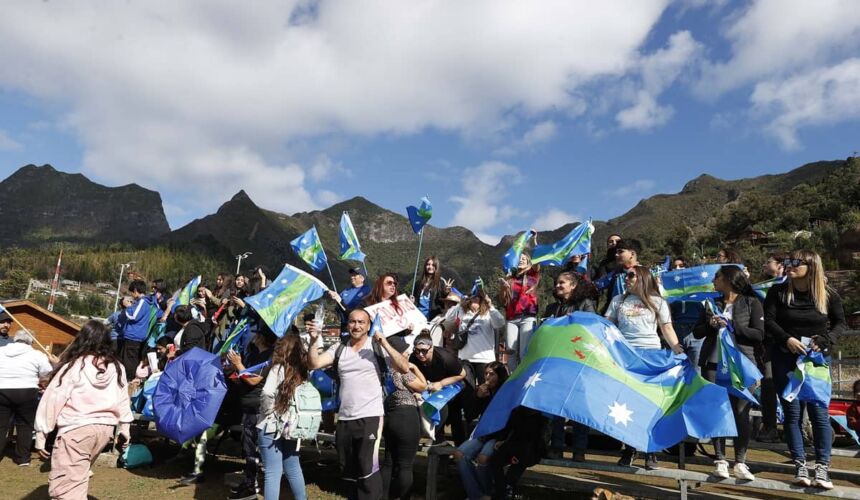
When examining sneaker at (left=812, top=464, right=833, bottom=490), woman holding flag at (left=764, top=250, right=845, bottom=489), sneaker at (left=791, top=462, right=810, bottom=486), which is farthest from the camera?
woman holding flag at (left=764, top=250, right=845, bottom=489)

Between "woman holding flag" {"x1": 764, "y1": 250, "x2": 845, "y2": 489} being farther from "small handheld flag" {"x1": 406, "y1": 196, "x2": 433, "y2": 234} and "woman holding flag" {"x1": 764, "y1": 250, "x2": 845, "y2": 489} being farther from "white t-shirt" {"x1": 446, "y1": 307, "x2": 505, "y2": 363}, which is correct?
"small handheld flag" {"x1": 406, "y1": 196, "x2": 433, "y2": 234}

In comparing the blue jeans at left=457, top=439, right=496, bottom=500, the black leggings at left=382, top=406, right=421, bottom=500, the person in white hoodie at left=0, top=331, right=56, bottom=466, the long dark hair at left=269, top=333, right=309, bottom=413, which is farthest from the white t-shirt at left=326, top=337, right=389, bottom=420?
the person in white hoodie at left=0, top=331, right=56, bottom=466

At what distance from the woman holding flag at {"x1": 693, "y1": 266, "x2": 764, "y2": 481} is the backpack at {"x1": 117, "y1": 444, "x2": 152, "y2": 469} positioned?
7767 millimetres

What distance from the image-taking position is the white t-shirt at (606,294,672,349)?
253 inches

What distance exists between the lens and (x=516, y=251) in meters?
10.4

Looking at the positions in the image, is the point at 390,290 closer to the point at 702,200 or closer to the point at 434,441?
the point at 434,441

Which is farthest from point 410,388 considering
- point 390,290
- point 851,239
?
point 851,239

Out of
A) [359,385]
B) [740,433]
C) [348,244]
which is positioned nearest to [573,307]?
[740,433]

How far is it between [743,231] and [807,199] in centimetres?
737

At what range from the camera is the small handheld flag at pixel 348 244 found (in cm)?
1055

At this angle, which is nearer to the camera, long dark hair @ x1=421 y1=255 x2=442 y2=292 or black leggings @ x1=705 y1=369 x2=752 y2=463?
black leggings @ x1=705 y1=369 x2=752 y2=463

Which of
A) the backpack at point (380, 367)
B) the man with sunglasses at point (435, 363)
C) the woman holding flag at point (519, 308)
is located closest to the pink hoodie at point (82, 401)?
the backpack at point (380, 367)

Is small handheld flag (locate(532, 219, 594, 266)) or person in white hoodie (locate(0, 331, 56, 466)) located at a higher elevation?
small handheld flag (locate(532, 219, 594, 266))

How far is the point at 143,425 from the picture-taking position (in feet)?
37.3
